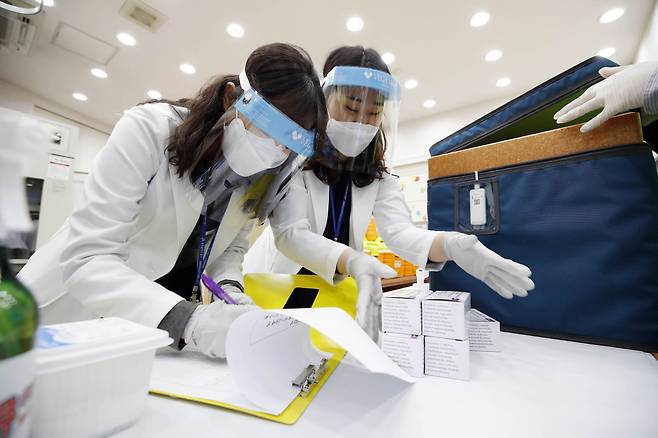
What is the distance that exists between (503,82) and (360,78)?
3523 millimetres

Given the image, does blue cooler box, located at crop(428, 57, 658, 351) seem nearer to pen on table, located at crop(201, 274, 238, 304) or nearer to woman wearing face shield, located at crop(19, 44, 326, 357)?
woman wearing face shield, located at crop(19, 44, 326, 357)

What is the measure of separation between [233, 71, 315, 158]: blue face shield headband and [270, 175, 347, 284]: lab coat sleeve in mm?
377

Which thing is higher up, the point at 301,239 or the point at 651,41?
the point at 651,41

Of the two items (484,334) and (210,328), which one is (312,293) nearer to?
(210,328)

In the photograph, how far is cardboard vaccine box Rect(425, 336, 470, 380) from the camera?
1.68ft

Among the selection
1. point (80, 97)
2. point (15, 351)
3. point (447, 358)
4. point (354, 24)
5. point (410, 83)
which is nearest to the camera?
point (15, 351)

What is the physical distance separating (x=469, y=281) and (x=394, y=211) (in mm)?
448

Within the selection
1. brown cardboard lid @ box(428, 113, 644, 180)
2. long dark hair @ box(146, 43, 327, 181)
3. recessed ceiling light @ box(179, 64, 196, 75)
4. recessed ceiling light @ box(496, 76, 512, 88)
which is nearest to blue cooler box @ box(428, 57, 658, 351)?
brown cardboard lid @ box(428, 113, 644, 180)

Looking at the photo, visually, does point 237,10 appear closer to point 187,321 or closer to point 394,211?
point 394,211

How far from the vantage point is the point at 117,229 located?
670mm

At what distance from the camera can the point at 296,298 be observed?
0.76 metres

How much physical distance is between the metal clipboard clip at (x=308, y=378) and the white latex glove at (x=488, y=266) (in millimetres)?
509

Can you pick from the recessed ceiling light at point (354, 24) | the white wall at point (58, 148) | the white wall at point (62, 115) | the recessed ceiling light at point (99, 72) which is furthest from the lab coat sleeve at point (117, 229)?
the recessed ceiling light at point (99, 72)

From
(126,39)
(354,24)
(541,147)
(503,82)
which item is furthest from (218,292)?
(503,82)
